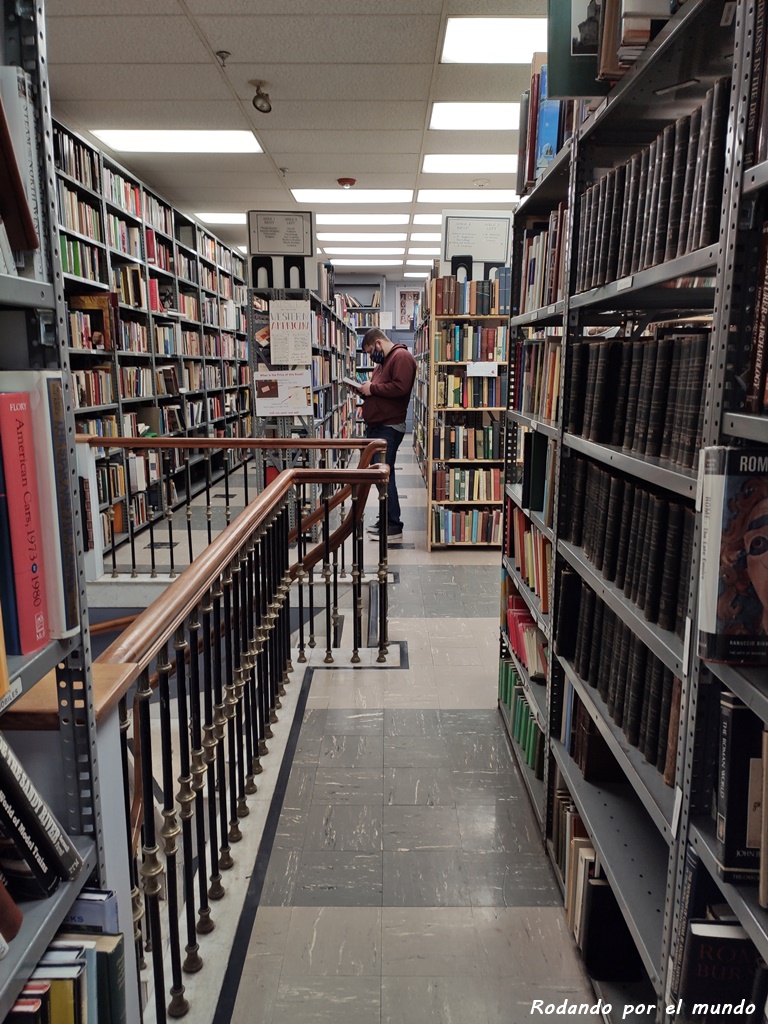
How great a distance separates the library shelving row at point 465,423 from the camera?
499cm

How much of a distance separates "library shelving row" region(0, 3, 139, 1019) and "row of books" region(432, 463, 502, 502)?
4.34 meters

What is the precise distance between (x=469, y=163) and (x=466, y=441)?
2.83 meters

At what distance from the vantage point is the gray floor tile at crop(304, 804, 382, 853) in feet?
6.71

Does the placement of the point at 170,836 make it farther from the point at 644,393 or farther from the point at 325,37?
the point at 325,37

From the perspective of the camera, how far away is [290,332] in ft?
15.9

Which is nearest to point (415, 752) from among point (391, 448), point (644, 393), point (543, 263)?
point (644, 393)

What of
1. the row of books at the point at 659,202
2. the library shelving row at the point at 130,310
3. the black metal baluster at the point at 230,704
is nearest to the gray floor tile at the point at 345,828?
the black metal baluster at the point at 230,704

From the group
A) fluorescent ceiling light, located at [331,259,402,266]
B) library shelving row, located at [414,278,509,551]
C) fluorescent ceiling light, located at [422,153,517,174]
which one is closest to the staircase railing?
library shelving row, located at [414,278,509,551]

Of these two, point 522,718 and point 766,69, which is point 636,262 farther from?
point 522,718

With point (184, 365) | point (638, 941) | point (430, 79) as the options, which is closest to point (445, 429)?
point (430, 79)

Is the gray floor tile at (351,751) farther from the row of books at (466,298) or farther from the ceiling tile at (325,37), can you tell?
the ceiling tile at (325,37)

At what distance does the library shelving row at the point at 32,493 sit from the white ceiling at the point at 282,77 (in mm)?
3345

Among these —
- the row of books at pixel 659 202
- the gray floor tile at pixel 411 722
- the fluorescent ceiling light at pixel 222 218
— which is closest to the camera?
the row of books at pixel 659 202

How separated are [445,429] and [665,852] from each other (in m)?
3.80
